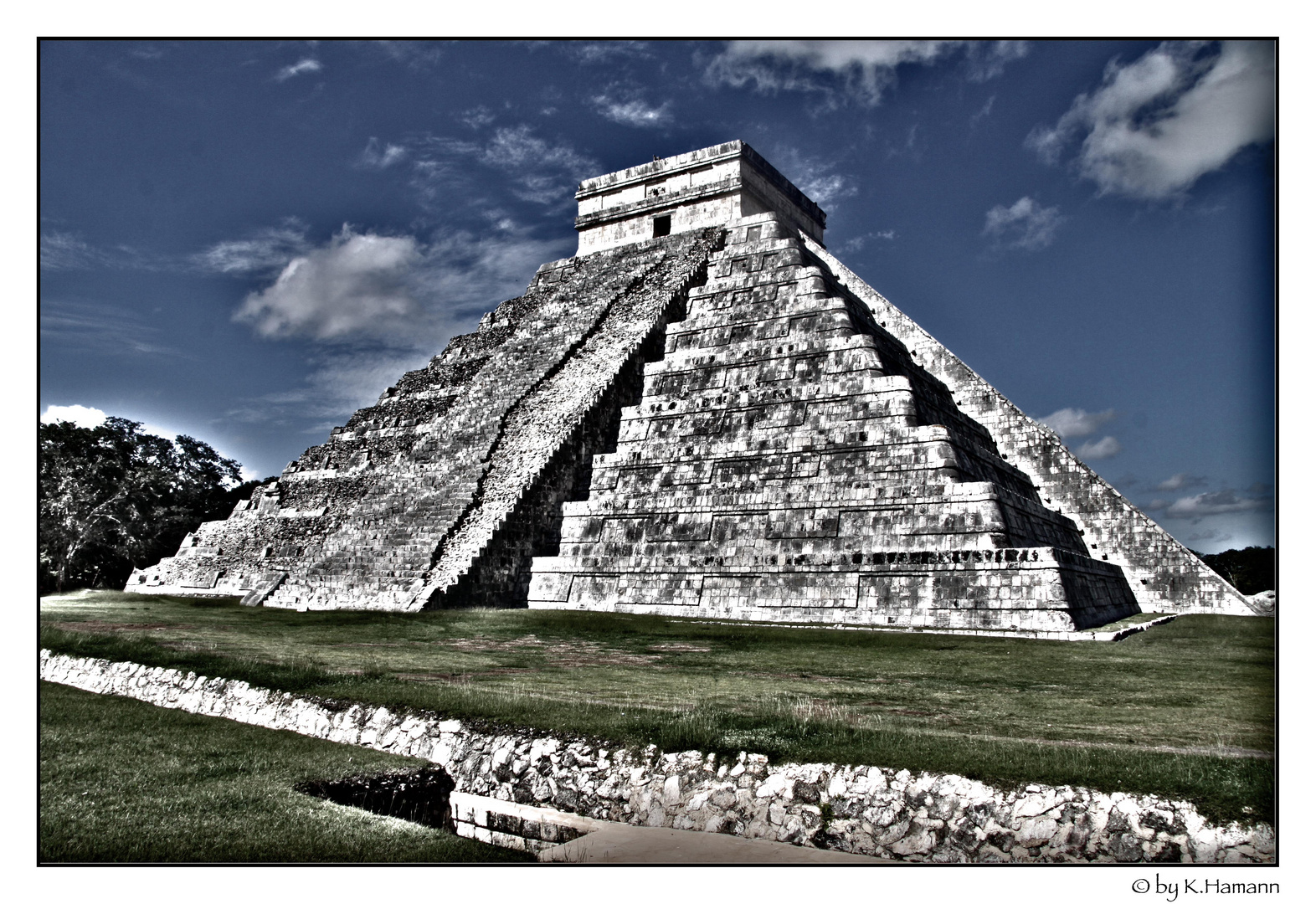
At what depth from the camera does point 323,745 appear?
681 cm

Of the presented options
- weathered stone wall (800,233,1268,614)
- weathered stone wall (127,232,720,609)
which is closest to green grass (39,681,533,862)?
weathered stone wall (127,232,720,609)

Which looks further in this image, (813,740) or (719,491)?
(719,491)

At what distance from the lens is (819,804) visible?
5.03 metres

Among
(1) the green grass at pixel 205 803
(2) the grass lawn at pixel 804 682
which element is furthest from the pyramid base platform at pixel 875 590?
(1) the green grass at pixel 205 803

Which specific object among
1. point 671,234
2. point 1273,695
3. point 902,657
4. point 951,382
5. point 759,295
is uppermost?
point 671,234

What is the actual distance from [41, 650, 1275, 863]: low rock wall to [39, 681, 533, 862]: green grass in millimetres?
469

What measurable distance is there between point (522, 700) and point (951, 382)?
1774 centimetres

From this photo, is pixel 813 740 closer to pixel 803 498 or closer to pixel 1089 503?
pixel 803 498

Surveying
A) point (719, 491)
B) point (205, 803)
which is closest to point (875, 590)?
point (719, 491)

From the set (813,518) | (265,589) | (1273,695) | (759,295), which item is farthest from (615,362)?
(1273,695)

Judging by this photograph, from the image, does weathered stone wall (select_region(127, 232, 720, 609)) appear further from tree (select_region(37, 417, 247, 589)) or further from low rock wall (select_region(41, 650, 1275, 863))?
low rock wall (select_region(41, 650, 1275, 863))

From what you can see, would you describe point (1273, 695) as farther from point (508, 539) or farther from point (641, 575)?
point (508, 539)

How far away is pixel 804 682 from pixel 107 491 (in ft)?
27.2

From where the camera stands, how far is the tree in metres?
7.68
